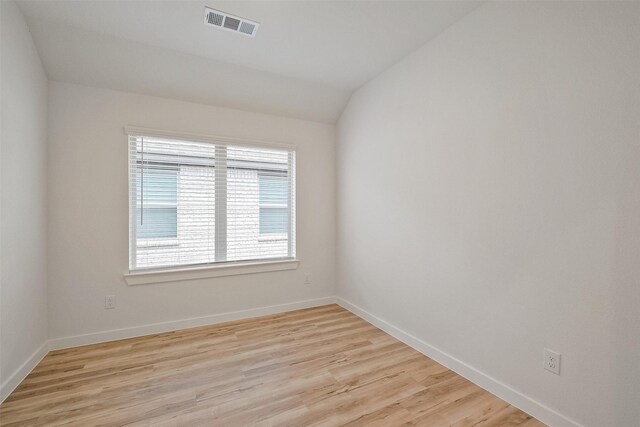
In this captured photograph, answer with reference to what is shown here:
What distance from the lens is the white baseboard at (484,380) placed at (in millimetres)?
1679

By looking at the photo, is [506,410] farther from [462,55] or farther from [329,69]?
[329,69]

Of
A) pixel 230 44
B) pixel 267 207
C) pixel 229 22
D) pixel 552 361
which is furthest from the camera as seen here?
pixel 267 207

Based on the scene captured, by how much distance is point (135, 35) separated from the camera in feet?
7.79

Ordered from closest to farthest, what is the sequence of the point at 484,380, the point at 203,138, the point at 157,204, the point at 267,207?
the point at 484,380
the point at 157,204
the point at 203,138
the point at 267,207

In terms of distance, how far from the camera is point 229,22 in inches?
88.0

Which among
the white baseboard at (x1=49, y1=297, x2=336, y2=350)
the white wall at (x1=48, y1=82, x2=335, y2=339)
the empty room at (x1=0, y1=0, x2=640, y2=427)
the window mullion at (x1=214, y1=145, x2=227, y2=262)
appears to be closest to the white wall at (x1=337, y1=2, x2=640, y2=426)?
the empty room at (x1=0, y1=0, x2=640, y2=427)

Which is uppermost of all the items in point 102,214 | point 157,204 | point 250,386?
point 157,204

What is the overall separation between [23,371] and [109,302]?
0.72 metres

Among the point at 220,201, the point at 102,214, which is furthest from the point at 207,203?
the point at 102,214

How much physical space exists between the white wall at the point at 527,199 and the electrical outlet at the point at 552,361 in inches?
1.5

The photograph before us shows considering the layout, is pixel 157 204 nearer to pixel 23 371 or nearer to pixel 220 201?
pixel 220 201

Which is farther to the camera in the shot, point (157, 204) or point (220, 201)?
point (220, 201)

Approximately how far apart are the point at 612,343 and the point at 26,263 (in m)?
3.77

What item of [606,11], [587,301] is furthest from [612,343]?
[606,11]
